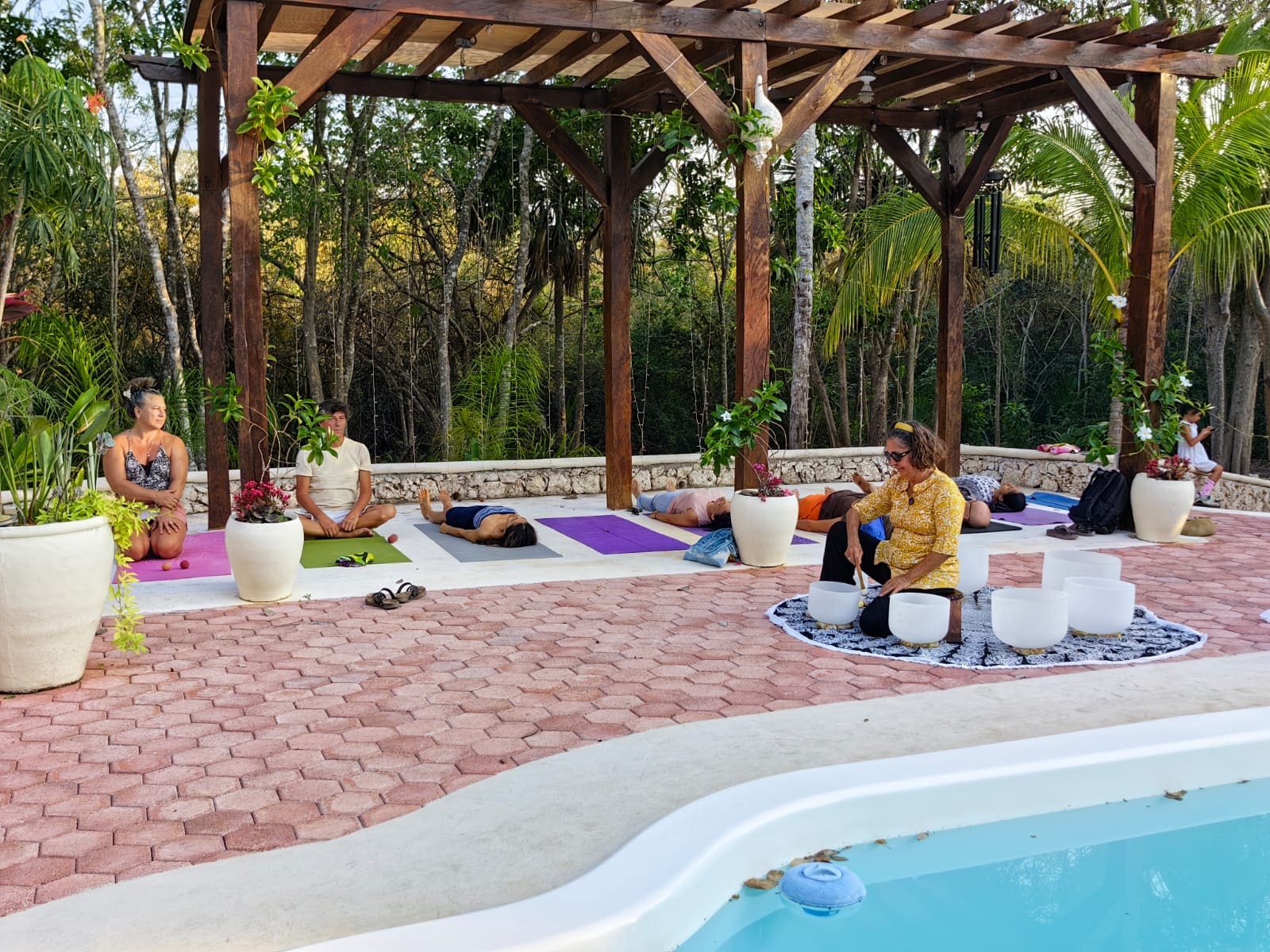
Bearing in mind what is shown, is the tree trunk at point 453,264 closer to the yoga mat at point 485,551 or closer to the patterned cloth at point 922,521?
the yoga mat at point 485,551

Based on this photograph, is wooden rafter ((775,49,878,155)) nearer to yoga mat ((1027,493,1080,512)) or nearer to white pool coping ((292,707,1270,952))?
yoga mat ((1027,493,1080,512))

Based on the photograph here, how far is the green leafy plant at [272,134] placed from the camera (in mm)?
5395

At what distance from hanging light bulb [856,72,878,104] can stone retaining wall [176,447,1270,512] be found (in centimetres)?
298

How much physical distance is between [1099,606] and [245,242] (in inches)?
169

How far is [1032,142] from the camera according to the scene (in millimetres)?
9766

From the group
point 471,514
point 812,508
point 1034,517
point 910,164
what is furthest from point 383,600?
point 910,164

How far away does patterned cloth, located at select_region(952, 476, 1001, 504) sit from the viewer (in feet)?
26.6

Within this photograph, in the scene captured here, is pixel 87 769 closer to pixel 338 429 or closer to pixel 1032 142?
pixel 338 429

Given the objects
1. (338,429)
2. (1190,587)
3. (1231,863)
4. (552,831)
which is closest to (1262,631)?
(1190,587)

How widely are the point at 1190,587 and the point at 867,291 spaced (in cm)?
536

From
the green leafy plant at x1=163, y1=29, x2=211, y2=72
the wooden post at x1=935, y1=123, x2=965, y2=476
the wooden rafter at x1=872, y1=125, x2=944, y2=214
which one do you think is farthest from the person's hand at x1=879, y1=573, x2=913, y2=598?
the wooden rafter at x1=872, y1=125, x2=944, y2=214

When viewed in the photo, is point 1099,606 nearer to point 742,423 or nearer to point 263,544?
point 742,423

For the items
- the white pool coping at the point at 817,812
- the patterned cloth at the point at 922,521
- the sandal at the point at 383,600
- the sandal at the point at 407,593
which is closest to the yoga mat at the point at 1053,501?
the patterned cloth at the point at 922,521

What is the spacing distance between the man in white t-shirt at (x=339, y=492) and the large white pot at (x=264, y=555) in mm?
1559
